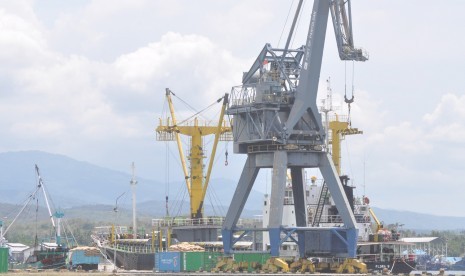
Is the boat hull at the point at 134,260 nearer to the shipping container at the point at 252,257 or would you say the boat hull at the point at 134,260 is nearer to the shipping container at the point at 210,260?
the shipping container at the point at 210,260

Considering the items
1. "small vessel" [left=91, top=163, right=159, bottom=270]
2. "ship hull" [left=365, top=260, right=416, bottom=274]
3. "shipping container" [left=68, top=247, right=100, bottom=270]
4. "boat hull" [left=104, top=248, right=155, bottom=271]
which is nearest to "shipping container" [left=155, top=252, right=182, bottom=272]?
"boat hull" [left=104, top=248, right=155, bottom=271]

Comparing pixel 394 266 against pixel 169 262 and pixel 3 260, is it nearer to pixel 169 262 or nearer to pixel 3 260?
pixel 169 262

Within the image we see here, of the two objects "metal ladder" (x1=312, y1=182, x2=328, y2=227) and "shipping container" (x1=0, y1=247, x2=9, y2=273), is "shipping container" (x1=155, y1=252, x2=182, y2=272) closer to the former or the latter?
"shipping container" (x1=0, y1=247, x2=9, y2=273)

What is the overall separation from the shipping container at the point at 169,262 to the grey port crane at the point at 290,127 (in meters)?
5.15

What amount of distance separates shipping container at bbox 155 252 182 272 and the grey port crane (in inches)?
203

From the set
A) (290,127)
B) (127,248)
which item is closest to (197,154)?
(127,248)

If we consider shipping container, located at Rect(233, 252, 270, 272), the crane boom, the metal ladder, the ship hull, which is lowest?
the ship hull

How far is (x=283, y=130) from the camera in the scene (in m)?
81.1

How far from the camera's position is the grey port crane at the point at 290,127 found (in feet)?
266

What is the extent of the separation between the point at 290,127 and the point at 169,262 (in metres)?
16.6

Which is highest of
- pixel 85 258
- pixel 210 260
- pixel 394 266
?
pixel 85 258

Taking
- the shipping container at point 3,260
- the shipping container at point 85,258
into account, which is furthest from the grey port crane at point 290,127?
the shipping container at point 85,258

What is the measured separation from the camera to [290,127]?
266ft

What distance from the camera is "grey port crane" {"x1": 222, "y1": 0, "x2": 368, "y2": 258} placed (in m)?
80.9
